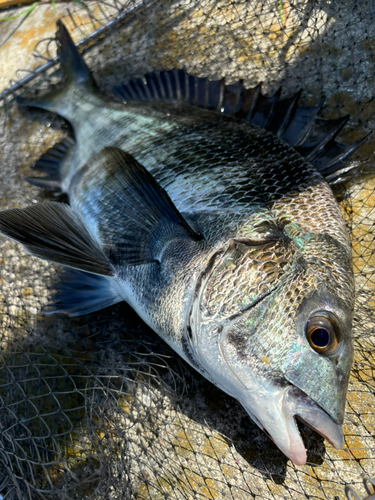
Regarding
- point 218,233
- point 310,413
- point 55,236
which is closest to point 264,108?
point 218,233

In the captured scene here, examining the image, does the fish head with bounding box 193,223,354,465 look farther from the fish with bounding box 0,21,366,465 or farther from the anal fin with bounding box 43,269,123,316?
the anal fin with bounding box 43,269,123,316

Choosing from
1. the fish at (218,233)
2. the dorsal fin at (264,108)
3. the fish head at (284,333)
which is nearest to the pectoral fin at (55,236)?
the fish at (218,233)

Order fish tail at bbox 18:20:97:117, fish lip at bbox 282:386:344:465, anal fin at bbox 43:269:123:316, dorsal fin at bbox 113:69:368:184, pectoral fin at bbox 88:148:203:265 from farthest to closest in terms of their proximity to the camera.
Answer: fish tail at bbox 18:20:97:117 < anal fin at bbox 43:269:123:316 < dorsal fin at bbox 113:69:368:184 < pectoral fin at bbox 88:148:203:265 < fish lip at bbox 282:386:344:465

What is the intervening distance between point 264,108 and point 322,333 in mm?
1374

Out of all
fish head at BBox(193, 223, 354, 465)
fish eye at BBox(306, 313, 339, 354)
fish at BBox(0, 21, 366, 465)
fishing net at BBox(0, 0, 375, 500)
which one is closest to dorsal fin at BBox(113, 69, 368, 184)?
fish at BBox(0, 21, 366, 465)

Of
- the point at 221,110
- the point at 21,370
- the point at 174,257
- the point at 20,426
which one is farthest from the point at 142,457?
the point at 221,110

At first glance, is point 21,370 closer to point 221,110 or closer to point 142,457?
point 142,457

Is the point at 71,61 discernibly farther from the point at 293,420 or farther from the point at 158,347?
the point at 293,420

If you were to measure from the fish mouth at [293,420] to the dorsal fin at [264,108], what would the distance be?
44.8 inches

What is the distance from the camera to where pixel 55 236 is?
6.11 ft

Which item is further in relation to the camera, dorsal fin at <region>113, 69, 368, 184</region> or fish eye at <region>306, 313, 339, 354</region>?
dorsal fin at <region>113, 69, 368, 184</region>

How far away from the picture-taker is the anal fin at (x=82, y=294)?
209cm

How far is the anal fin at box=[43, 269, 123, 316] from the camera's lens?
82.4 inches

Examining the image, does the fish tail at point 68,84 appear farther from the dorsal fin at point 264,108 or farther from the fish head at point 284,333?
the fish head at point 284,333
